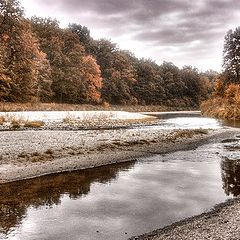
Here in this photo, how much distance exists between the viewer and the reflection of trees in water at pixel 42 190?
11.8 metres

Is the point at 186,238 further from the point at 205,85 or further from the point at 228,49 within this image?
the point at 205,85

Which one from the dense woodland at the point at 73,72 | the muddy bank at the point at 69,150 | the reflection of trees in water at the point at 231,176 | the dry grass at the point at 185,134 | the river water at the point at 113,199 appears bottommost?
the river water at the point at 113,199

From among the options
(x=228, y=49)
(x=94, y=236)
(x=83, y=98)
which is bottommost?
(x=94, y=236)

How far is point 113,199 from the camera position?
1369 centimetres

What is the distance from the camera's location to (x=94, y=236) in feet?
33.0

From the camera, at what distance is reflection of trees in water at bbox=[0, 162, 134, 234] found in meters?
11.8

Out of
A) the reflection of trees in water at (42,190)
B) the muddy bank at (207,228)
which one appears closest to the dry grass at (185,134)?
the reflection of trees in water at (42,190)

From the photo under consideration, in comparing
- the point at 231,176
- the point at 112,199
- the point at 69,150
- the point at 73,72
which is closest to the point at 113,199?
the point at 112,199

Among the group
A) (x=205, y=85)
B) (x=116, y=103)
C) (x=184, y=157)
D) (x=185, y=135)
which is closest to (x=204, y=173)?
(x=184, y=157)

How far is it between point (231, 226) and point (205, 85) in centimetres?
15423

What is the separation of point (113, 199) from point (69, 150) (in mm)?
10068

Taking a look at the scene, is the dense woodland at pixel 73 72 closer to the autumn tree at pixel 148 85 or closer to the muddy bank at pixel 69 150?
the autumn tree at pixel 148 85

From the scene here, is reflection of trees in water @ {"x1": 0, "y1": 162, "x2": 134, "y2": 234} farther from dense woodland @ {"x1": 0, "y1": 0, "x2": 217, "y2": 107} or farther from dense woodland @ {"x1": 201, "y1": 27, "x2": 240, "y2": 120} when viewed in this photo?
dense woodland @ {"x1": 201, "y1": 27, "x2": 240, "y2": 120}

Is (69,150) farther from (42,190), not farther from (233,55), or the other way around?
(233,55)
